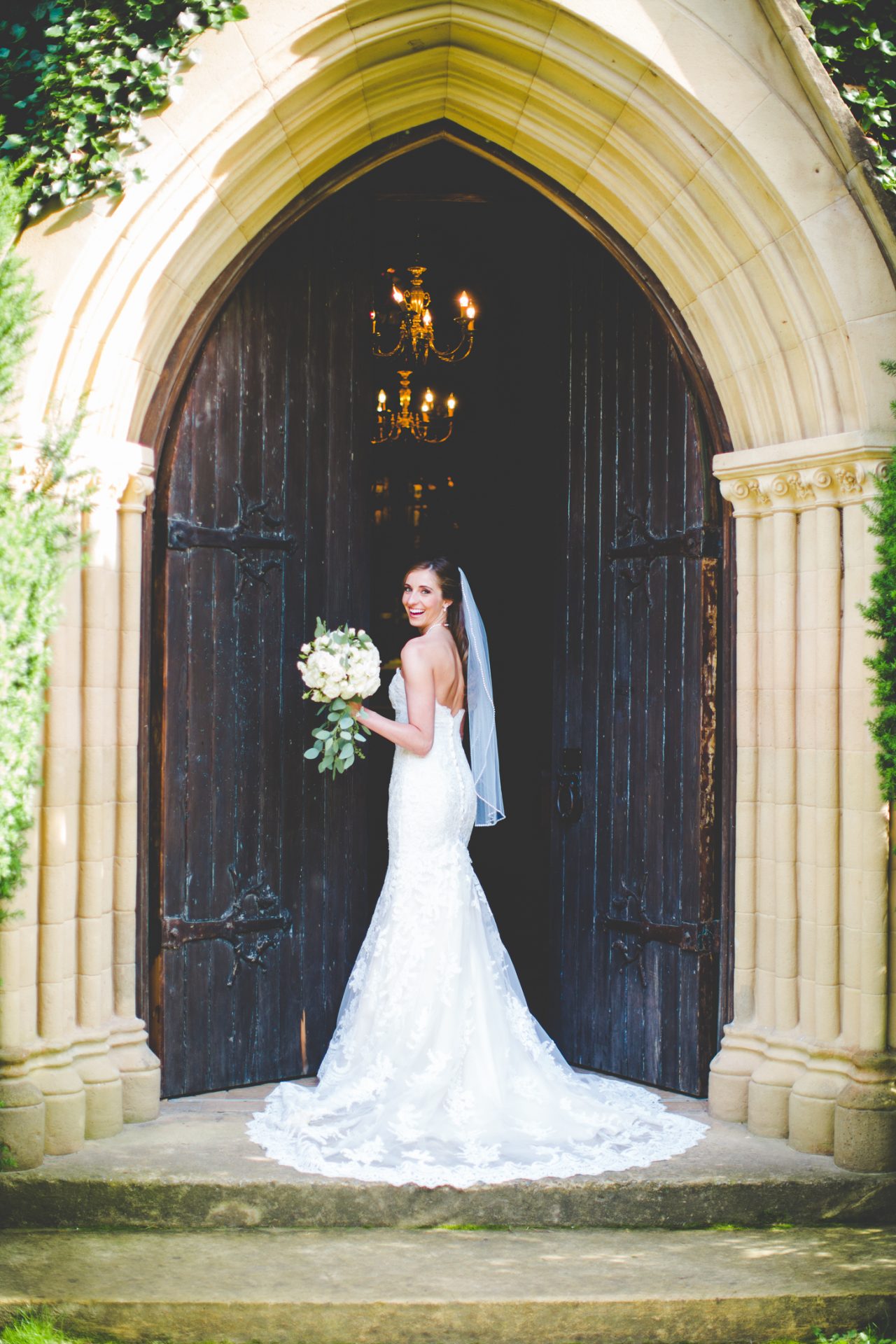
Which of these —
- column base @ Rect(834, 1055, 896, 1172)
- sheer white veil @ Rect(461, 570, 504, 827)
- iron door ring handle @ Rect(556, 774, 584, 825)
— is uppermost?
sheer white veil @ Rect(461, 570, 504, 827)

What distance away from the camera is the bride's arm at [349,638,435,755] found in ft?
15.5

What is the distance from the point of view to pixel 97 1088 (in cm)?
429

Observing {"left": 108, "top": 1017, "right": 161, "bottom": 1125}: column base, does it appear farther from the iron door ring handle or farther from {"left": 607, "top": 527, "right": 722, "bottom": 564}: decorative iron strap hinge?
{"left": 607, "top": 527, "right": 722, "bottom": 564}: decorative iron strap hinge

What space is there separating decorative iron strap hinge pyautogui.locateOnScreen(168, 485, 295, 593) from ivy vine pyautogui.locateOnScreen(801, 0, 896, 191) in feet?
8.67

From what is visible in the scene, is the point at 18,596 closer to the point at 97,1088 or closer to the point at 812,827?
the point at 97,1088

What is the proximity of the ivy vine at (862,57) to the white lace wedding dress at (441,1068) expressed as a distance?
2675mm

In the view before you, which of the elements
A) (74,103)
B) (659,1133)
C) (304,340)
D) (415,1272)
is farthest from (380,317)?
(415,1272)

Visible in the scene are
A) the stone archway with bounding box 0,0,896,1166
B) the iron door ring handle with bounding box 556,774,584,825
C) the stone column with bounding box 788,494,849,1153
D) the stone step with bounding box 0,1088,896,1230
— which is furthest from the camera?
the iron door ring handle with bounding box 556,774,584,825

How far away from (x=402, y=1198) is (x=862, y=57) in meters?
4.26

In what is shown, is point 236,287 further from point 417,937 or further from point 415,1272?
point 415,1272

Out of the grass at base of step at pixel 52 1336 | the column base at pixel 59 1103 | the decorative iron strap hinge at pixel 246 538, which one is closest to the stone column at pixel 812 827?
the grass at base of step at pixel 52 1336

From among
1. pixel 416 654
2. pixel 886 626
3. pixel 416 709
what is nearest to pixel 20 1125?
pixel 416 709

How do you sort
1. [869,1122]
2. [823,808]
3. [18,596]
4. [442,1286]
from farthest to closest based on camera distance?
[823,808], [869,1122], [442,1286], [18,596]

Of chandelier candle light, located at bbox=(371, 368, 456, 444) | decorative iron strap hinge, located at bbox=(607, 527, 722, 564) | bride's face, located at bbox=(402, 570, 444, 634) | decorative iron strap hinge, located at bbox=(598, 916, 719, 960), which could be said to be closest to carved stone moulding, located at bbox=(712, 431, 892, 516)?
decorative iron strap hinge, located at bbox=(607, 527, 722, 564)
